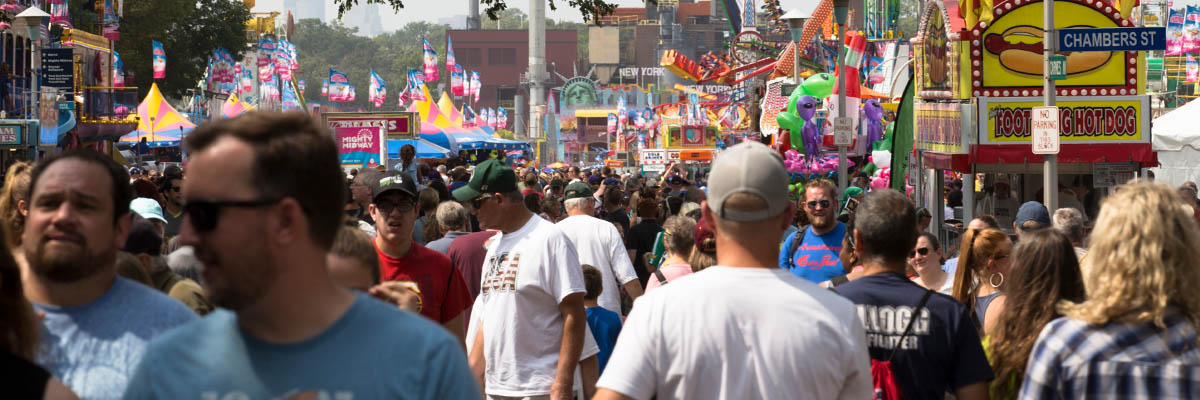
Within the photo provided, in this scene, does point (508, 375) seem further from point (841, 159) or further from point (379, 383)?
point (841, 159)

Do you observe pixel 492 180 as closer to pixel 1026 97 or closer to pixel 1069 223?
pixel 1069 223

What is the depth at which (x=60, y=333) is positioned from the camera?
10.3 feet

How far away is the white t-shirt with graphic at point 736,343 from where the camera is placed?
3334mm

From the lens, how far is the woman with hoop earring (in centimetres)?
591

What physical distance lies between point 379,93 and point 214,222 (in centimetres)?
6734

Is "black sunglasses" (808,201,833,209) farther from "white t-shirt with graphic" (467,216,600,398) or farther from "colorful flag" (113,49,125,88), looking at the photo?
"colorful flag" (113,49,125,88)

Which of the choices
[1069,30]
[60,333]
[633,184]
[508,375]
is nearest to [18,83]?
[633,184]

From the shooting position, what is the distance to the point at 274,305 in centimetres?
232

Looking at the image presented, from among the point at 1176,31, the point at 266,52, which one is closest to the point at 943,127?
the point at 1176,31

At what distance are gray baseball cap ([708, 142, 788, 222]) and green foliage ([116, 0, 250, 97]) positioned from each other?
173ft

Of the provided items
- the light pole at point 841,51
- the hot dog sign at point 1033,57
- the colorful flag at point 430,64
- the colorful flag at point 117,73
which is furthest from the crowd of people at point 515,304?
the colorful flag at point 430,64

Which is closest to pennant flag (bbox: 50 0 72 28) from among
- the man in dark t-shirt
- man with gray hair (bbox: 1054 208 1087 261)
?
the man in dark t-shirt

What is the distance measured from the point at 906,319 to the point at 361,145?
69.4 feet

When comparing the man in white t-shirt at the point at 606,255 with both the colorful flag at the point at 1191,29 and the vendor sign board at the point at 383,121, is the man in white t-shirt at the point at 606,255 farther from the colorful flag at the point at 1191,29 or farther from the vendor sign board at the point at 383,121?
the colorful flag at the point at 1191,29
